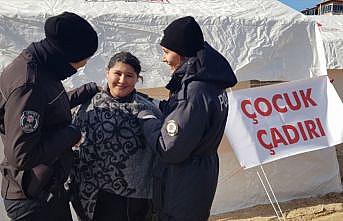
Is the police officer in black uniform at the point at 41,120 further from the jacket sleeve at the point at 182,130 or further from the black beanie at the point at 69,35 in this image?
the jacket sleeve at the point at 182,130

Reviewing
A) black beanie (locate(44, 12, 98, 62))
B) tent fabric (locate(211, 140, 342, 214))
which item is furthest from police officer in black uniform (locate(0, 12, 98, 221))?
tent fabric (locate(211, 140, 342, 214))

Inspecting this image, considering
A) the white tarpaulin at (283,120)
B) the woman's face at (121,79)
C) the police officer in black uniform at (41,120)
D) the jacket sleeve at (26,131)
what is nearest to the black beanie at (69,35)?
the police officer in black uniform at (41,120)

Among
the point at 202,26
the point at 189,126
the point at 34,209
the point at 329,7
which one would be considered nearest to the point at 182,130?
the point at 189,126

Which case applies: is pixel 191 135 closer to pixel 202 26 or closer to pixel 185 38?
pixel 185 38

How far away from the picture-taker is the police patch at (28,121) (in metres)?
1.79

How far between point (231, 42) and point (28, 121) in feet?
9.72

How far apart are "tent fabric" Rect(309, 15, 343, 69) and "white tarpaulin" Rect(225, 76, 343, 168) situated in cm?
80

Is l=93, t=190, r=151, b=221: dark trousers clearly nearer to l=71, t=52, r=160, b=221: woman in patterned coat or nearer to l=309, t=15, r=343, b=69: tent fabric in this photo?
l=71, t=52, r=160, b=221: woman in patterned coat

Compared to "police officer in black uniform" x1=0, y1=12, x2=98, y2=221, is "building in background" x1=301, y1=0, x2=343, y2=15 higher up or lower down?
lower down

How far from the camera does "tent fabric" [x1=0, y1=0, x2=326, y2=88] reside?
394 centimetres

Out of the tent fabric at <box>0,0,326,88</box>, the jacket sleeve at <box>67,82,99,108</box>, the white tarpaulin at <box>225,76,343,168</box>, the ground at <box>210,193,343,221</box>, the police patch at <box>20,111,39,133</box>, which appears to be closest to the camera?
the police patch at <box>20,111,39,133</box>

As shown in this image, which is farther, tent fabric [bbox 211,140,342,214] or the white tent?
tent fabric [bbox 211,140,342,214]

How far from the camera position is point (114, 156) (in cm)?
232

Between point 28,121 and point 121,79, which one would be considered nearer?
point 28,121
